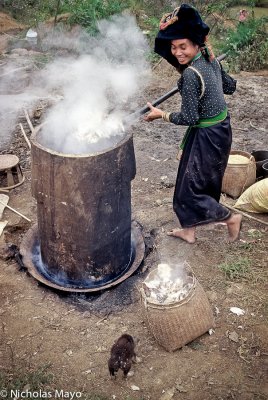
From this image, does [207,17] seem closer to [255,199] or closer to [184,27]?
[255,199]

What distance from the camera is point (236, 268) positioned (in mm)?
4293

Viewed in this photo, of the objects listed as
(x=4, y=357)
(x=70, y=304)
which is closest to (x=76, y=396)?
(x=4, y=357)

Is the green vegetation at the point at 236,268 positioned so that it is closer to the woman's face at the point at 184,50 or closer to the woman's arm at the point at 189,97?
the woman's arm at the point at 189,97

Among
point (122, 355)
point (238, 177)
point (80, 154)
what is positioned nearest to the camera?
point (122, 355)

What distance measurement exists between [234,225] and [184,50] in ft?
6.43

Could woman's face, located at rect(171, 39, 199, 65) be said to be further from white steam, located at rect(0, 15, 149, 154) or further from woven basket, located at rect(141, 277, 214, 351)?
woven basket, located at rect(141, 277, 214, 351)

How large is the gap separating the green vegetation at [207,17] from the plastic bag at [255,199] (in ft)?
17.6

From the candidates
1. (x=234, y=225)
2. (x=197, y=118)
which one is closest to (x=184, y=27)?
(x=197, y=118)

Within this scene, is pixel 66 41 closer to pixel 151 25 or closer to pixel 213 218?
pixel 151 25

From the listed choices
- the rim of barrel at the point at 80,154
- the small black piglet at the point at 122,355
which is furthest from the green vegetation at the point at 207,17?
the small black piglet at the point at 122,355

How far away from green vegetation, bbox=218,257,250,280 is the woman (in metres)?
0.40

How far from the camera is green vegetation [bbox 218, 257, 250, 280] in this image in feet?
13.9

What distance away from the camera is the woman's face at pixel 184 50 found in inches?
140

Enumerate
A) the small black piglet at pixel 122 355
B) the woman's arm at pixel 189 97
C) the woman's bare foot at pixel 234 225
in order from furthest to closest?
1. the woman's bare foot at pixel 234 225
2. the woman's arm at pixel 189 97
3. the small black piglet at pixel 122 355
